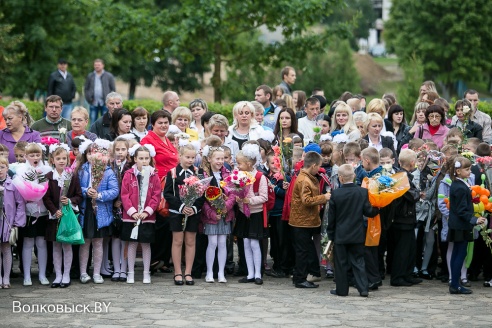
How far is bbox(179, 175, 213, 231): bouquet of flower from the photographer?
11.8 meters

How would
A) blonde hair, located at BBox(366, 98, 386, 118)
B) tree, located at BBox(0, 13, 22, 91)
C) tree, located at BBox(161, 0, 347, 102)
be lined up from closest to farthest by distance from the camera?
blonde hair, located at BBox(366, 98, 386, 118) → tree, located at BBox(161, 0, 347, 102) → tree, located at BBox(0, 13, 22, 91)

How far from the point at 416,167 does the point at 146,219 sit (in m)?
3.58

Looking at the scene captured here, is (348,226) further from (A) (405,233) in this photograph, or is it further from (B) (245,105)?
(B) (245,105)

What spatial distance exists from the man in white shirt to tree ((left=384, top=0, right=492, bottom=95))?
95.6 feet

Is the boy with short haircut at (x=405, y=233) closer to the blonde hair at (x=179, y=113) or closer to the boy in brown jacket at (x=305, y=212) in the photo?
the boy in brown jacket at (x=305, y=212)

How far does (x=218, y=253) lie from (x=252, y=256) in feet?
1.44

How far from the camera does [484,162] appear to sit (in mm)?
12570

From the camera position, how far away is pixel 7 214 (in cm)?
1163

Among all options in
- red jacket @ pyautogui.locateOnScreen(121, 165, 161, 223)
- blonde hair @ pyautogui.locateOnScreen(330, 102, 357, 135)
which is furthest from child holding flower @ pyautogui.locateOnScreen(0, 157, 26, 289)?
blonde hair @ pyautogui.locateOnScreen(330, 102, 357, 135)

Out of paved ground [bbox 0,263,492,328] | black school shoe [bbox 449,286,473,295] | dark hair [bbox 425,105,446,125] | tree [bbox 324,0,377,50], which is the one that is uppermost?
tree [bbox 324,0,377,50]

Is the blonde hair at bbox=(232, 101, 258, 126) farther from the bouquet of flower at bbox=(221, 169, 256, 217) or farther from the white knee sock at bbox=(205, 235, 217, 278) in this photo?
A: the white knee sock at bbox=(205, 235, 217, 278)

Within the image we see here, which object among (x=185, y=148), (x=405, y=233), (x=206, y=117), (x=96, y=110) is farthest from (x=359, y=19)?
(x=185, y=148)

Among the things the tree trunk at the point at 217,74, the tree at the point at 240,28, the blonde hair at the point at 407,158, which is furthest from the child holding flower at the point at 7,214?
the tree trunk at the point at 217,74

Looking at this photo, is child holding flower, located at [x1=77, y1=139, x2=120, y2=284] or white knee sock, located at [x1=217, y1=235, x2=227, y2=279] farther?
white knee sock, located at [x1=217, y1=235, x2=227, y2=279]
